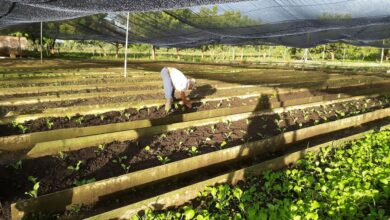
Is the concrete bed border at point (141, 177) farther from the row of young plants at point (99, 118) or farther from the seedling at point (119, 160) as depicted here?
the row of young plants at point (99, 118)

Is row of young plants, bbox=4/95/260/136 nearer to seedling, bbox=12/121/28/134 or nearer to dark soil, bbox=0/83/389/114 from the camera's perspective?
seedling, bbox=12/121/28/134

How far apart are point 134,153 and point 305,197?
2101 millimetres

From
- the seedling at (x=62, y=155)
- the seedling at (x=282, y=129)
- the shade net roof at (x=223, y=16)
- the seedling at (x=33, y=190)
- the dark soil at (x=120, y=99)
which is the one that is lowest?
→ the seedling at (x=33, y=190)

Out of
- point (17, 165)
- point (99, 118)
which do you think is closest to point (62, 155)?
point (17, 165)

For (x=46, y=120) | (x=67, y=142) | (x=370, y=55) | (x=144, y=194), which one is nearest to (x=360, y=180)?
(x=144, y=194)

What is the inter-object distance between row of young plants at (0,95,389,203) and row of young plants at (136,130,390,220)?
930 mm

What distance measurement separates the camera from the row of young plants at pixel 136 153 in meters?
3.50

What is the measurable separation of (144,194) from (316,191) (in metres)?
1.69

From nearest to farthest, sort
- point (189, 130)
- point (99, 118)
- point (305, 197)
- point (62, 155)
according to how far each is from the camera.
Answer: point (305, 197)
point (62, 155)
point (189, 130)
point (99, 118)

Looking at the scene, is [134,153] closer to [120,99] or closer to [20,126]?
[20,126]

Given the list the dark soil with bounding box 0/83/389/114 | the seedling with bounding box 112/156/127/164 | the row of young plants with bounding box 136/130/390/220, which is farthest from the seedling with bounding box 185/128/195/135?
the dark soil with bounding box 0/83/389/114

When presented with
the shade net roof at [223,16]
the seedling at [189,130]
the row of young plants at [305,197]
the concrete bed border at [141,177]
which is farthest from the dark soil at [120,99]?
the row of young plants at [305,197]

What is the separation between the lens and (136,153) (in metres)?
4.27

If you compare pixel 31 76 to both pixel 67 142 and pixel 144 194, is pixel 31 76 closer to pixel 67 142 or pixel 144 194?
pixel 67 142
